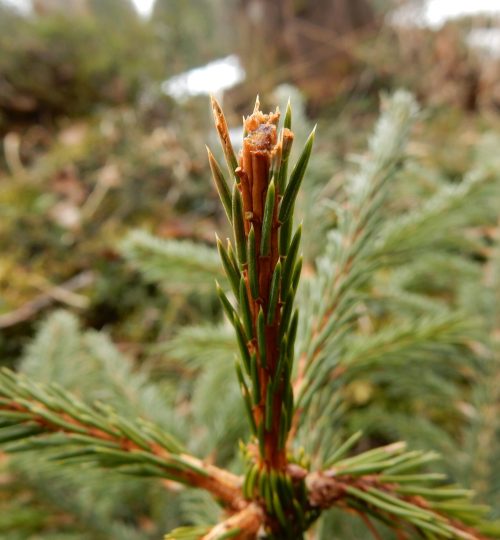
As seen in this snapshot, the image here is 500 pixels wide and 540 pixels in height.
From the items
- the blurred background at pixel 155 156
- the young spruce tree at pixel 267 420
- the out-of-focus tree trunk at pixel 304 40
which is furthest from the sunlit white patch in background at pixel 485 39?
the young spruce tree at pixel 267 420

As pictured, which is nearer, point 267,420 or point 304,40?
point 267,420

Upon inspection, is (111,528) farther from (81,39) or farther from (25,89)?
(81,39)

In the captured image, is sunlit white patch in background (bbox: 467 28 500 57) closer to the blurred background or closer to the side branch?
the blurred background

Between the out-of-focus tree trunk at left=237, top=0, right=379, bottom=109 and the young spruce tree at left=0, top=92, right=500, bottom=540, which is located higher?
the out-of-focus tree trunk at left=237, top=0, right=379, bottom=109

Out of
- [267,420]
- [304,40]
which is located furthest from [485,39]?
[267,420]

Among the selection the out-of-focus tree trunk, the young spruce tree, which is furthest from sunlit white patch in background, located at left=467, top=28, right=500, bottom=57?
the young spruce tree

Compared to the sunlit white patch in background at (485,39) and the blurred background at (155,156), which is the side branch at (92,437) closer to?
the blurred background at (155,156)

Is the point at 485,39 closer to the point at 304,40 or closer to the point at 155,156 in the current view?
the point at 304,40
